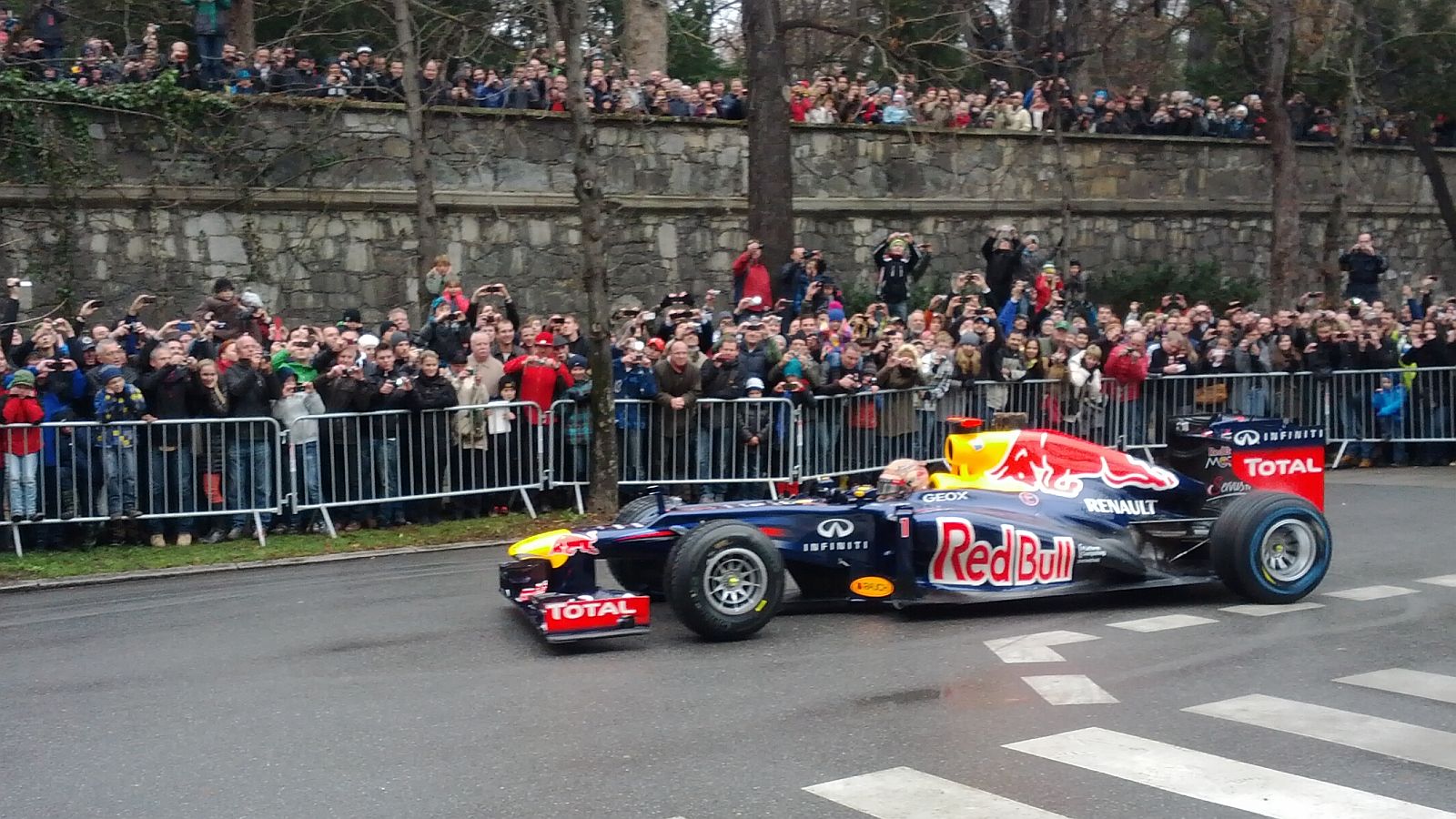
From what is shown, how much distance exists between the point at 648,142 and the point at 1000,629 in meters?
13.9

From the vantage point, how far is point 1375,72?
27.4 m

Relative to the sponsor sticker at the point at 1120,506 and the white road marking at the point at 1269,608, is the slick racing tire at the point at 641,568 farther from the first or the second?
the white road marking at the point at 1269,608

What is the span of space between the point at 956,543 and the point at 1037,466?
1.03m

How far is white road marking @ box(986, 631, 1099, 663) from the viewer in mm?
9031

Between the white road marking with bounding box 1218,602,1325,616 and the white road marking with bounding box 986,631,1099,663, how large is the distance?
1.35m

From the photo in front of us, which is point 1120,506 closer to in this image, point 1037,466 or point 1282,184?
point 1037,466

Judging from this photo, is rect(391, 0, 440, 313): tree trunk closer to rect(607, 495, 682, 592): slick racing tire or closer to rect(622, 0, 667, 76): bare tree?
rect(622, 0, 667, 76): bare tree

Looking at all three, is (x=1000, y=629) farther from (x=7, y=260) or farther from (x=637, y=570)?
(x=7, y=260)

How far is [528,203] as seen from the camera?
2153cm

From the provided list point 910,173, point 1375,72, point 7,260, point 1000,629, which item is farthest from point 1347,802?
point 1375,72

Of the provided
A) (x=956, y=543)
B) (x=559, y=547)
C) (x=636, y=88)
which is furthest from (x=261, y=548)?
(x=636, y=88)

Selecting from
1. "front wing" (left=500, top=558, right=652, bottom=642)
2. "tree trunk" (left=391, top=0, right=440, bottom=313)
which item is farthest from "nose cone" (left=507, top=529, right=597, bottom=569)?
"tree trunk" (left=391, top=0, right=440, bottom=313)

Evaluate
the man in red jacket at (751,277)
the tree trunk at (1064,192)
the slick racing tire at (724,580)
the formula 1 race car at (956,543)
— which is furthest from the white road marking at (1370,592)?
the tree trunk at (1064,192)

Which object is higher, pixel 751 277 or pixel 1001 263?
pixel 1001 263
